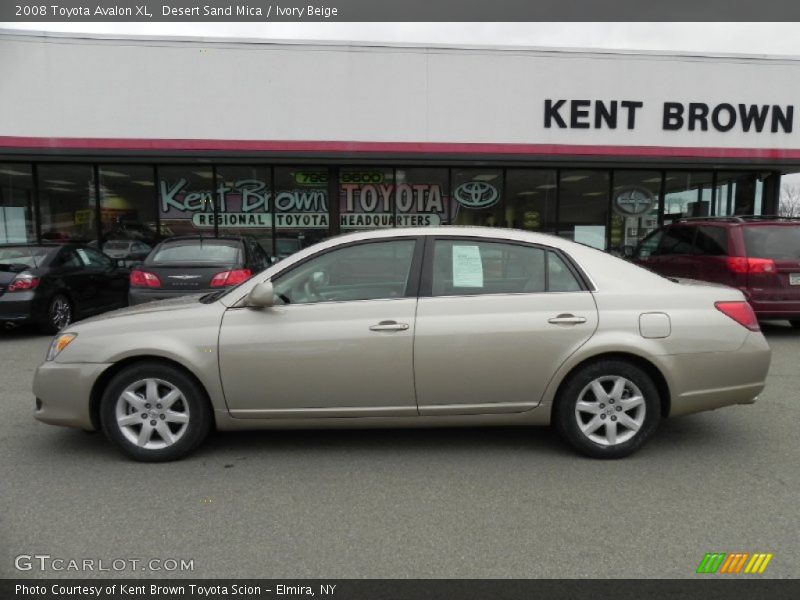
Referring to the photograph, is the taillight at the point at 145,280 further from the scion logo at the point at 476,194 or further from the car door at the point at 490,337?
the scion logo at the point at 476,194

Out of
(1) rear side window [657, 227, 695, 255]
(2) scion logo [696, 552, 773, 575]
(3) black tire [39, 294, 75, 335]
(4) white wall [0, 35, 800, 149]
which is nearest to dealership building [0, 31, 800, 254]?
(4) white wall [0, 35, 800, 149]

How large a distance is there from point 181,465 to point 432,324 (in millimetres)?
1902

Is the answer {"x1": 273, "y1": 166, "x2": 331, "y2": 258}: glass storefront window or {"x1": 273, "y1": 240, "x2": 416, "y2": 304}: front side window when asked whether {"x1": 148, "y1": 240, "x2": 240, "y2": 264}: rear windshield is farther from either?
{"x1": 273, "y1": 166, "x2": 331, "y2": 258}: glass storefront window

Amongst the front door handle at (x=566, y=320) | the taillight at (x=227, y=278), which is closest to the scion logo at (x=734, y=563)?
the front door handle at (x=566, y=320)

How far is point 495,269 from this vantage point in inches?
155

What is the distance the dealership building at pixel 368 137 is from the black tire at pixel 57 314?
3869 mm

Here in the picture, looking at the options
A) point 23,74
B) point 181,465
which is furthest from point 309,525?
point 23,74

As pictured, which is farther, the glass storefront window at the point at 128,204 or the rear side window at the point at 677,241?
the glass storefront window at the point at 128,204

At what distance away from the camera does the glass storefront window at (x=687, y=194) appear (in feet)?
43.9

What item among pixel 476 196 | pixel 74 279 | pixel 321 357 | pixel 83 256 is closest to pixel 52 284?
pixel 74 279

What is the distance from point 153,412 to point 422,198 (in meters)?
9.97

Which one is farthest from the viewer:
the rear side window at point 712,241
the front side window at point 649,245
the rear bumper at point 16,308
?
the front side window at point 649,245

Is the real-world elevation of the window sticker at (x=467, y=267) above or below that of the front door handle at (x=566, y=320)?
above

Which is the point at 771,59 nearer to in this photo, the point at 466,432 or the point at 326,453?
the point at 466,432
